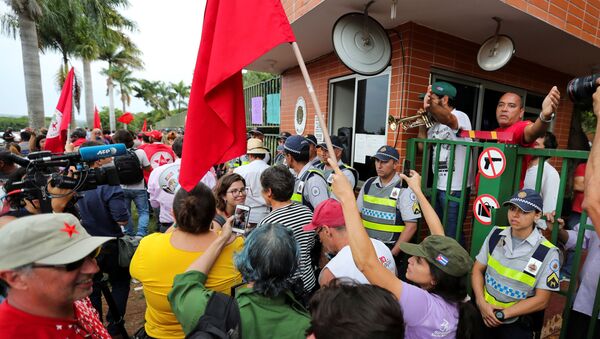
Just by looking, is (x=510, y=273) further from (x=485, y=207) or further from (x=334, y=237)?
(x=334, y=237)

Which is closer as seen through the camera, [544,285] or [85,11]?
[544,285]

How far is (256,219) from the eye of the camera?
3.65m

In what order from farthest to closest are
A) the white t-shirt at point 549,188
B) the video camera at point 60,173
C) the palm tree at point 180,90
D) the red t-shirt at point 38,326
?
the palm tree at point 180,90 < the white t-shirt at point 549,188 < the video camera at point 60,173 < the red t-shirt at point 38,326

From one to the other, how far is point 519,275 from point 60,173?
3.14m

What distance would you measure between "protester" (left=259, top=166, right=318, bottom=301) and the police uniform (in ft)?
2.66

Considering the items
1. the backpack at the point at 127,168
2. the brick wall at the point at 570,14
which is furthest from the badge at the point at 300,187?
the brick wall at the point at 570,14

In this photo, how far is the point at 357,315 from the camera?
36.0 inches

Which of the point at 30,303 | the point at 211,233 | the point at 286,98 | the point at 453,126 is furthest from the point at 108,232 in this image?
the point at 286,98

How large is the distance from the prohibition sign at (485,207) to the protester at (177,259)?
6.25 feet

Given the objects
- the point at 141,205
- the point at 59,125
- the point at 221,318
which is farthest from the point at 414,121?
the point at 59,125

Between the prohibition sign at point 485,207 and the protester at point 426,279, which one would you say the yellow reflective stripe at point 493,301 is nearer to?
the prohibition sign at point 485,207

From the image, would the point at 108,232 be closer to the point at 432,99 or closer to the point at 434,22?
the point at 432,99

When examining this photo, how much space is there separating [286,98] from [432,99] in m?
4.43

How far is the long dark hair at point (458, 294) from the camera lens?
1556 mm
